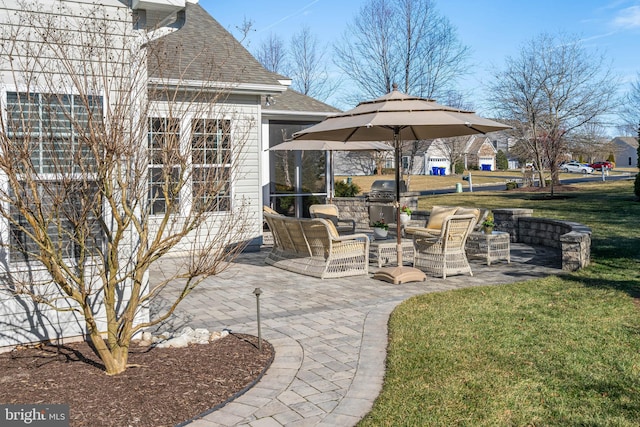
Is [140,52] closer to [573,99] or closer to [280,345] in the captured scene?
[280,345]

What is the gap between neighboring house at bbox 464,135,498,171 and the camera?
7025 cm

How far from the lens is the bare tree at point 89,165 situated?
170 inches

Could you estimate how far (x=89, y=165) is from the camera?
4.39 m

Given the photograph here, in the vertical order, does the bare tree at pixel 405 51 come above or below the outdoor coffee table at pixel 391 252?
above

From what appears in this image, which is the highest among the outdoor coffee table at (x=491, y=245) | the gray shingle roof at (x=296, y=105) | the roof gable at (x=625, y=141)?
the roof gable at (x=625, y=141)

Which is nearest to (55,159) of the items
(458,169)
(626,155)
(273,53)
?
(273,53)

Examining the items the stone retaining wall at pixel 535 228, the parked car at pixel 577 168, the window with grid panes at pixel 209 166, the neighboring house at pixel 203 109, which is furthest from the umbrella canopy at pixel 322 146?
the parked car at pixel 577 168

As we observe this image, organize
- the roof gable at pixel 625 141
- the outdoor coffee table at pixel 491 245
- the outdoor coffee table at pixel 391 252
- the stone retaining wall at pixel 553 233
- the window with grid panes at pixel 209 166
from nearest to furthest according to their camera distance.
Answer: the window with grid panes at pixel 209 166 → the stone retaining wall at pixel 553 233 → the outdoor coffee table at pixel 391 252 → the outdoor coffee table at pixel 491 245 → the roof gable at pixel 625 141

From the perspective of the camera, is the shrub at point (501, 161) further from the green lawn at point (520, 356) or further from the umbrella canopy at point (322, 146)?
the green lawn at point (520, 356)

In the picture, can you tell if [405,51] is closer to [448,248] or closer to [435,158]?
[448,248]

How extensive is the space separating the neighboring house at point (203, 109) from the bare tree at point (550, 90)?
61.1 ft

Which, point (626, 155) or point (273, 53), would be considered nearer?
point (273, 53)

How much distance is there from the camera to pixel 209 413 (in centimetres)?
394

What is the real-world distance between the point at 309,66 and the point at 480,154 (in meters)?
35.7
